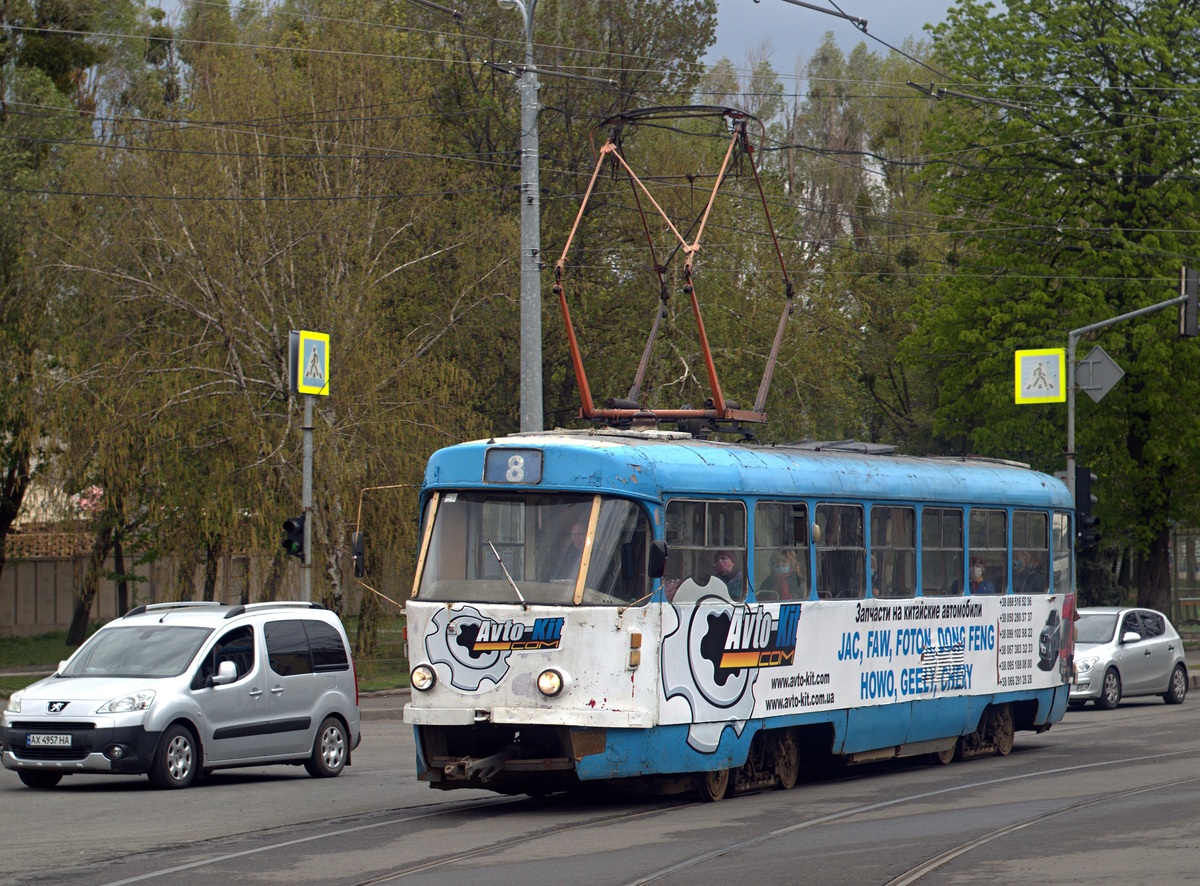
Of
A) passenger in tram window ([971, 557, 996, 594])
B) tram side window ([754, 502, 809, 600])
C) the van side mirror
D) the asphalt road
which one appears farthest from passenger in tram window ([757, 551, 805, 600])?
the van side mirror

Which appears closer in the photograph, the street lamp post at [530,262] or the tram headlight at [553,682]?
the tram headlight at [553,682]

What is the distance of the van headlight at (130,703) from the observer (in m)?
15.8

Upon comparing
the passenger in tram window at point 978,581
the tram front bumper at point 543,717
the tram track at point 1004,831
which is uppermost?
the passenger in tram window at point 978,581

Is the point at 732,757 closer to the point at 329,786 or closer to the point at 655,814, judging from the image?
the point at 655,814

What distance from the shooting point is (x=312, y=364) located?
25.4 meters

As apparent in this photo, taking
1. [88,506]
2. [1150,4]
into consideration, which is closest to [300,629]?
[88,506]

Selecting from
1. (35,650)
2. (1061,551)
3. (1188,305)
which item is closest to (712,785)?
(1061,551)

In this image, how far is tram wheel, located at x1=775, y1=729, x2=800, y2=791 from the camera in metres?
15.3

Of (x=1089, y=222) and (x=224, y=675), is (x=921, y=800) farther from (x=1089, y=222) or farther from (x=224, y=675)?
(x=1089, y=222)

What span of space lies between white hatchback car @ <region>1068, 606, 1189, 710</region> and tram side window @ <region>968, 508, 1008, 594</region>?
8628 mm

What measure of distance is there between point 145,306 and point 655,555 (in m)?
19.2

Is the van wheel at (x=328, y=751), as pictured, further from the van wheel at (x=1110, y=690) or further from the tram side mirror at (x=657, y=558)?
the van wheel at (x=1110, y=690)

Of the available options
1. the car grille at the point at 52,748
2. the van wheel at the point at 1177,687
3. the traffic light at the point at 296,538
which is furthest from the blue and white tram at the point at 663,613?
the van wheel at the point at 1177,687

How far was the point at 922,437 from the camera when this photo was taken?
2251 inches
